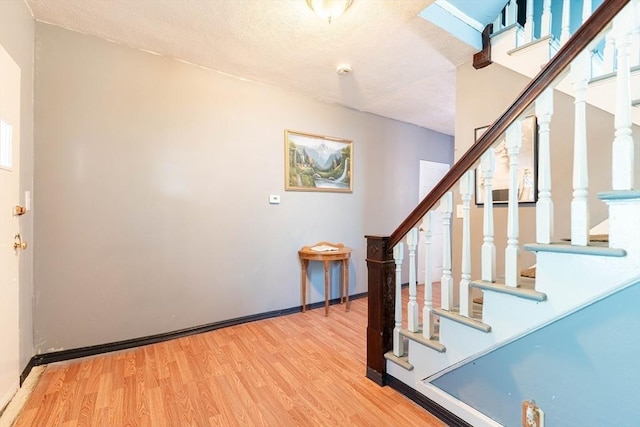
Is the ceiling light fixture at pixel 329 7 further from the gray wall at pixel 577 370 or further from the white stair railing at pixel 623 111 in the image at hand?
the gray wall at pixel 577 370

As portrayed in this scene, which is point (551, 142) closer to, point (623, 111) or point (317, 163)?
point (623, 111)

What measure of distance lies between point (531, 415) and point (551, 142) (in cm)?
180

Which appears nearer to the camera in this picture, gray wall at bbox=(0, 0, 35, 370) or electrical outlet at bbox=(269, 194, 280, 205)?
gray wall at bbox=(0, 0, 35, 370)

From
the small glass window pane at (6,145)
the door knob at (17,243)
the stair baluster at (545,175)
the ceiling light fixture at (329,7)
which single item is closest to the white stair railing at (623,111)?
the stair baluster at (545,175)

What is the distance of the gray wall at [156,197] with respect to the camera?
202 cm

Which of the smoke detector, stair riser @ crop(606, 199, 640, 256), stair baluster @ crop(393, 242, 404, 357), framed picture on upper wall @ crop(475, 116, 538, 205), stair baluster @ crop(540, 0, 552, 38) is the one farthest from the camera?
the smoke detector

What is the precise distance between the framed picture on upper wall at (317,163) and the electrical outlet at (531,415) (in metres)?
2.50

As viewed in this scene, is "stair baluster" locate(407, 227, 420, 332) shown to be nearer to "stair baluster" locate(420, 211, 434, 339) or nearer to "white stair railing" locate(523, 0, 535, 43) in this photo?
"stair baluster" locate(420, 211, 434, 339)

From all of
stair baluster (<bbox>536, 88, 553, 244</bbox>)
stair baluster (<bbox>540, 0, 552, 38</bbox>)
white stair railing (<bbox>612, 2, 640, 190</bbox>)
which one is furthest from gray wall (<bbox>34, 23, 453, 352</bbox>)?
white stair railing (<bbox>612, 2, 640, 190</bbox>)

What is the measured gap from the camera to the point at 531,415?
1.14 m

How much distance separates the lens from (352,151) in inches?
139

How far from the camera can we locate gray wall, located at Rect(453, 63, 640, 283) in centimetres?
179

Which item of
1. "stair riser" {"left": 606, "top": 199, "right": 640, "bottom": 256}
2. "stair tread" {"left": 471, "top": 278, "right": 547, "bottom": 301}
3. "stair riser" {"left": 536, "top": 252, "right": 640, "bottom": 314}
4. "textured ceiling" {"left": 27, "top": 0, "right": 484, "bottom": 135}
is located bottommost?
"stair tread" {"left": 471, "top": 278, "right": 547, "bottom": 301}

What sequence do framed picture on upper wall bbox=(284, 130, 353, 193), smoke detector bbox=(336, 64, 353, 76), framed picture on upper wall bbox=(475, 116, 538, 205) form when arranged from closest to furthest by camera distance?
framed picture on upper wall bbox=(475, 116, 538, 205), smoke detector bbox=(336, 64, 353, 76), framed picture on upper wall bbox=(284, 130, 353, 193)
